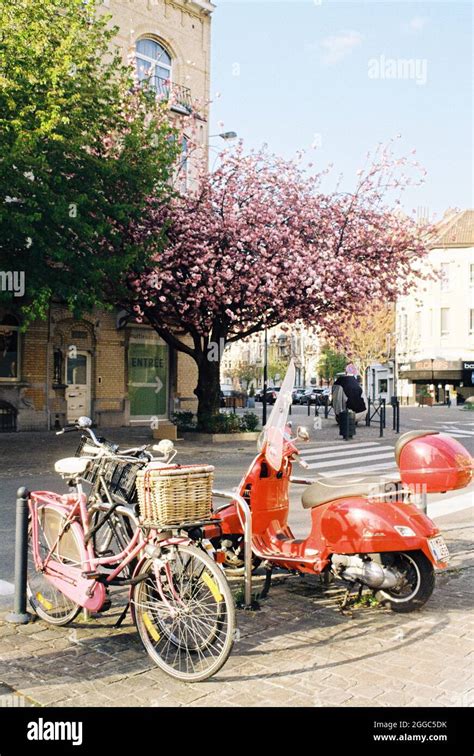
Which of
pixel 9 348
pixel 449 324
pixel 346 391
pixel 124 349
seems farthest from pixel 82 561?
pixel 449 324

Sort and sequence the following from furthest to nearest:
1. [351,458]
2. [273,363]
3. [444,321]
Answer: [273,363] → [444,321] → [351,458]

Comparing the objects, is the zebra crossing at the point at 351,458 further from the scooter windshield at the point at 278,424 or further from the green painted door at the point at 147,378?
the green painted door at the point at 147,378

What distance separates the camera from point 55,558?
196 inches

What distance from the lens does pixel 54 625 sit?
498cm

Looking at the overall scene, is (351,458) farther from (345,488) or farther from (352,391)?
(345,488)

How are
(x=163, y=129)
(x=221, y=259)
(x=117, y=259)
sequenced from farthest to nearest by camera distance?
1. (x=221, y=259)
2. (x=163, y=129)
3. (x=117, y=259)

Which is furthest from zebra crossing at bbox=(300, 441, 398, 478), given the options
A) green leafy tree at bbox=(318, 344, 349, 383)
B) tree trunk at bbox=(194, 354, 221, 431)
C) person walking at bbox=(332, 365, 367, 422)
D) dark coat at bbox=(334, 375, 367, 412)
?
green leafy tree at bbox=(318, 344, 349, 383)

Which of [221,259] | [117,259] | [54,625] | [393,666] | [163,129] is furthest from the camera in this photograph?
[221,259]

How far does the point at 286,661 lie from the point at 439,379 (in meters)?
54.5

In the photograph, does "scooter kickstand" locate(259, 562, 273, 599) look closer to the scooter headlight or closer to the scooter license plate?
the scooter headlight

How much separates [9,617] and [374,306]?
66.1 feet

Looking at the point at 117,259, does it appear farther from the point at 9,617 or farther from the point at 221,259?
the point at 9,617

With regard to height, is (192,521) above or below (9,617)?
above
